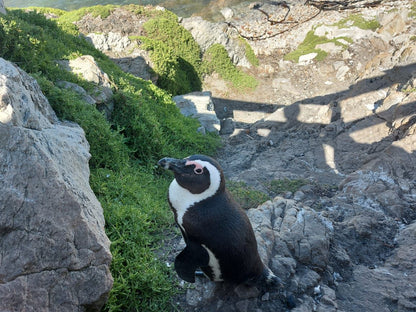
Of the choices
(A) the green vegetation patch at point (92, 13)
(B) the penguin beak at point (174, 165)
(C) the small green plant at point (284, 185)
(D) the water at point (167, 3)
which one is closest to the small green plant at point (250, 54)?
(D) the water at point (167, 3)

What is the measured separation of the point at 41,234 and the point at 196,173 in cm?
99

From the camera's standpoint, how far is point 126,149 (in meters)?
4.93

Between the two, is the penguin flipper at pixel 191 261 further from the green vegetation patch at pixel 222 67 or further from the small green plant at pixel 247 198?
the green vegetation patch at pixel 222 67

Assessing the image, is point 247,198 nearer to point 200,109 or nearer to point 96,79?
point 96,79

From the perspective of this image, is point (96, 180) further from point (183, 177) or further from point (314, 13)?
point (314, 13)

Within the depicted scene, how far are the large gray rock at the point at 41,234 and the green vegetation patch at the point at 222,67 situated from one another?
941 centimetres

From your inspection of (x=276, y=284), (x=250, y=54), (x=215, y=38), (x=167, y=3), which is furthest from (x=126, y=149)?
(x=167, y=3)

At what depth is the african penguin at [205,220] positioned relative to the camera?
7.56 feet

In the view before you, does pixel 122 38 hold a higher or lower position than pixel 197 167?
lower

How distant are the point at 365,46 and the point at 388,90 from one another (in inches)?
156

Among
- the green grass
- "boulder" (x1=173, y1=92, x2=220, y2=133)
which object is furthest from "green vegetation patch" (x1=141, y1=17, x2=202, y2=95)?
the green grass

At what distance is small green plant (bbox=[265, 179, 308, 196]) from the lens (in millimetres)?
5492

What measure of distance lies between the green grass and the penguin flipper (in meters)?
0.43

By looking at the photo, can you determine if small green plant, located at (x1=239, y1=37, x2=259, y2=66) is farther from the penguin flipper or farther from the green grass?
A: the penguin flipper
